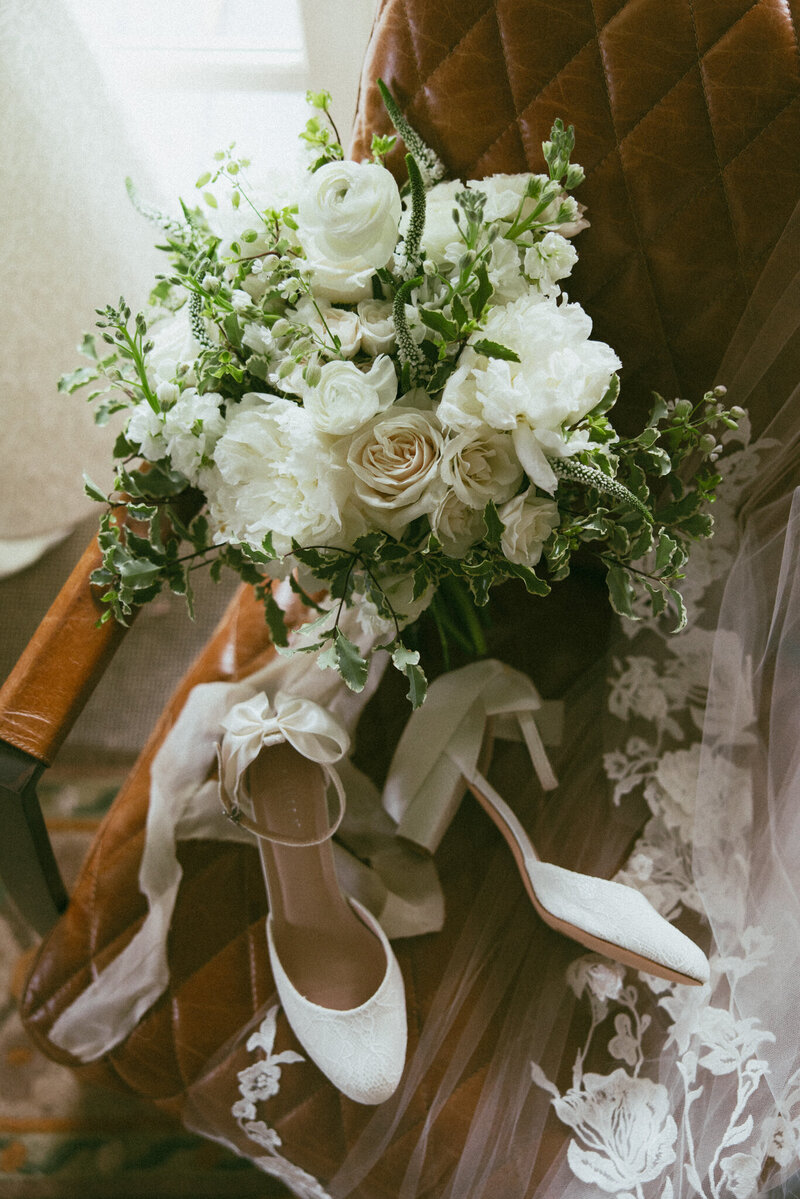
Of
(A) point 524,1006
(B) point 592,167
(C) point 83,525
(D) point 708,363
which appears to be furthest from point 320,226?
(C) point 83,525

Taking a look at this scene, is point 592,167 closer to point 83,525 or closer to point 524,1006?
point 524,1006

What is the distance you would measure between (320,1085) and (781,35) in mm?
1045

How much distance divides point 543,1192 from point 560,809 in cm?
34

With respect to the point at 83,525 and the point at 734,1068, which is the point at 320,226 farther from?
the point at 83,525

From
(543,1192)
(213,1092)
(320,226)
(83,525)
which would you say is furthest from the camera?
(83,525)

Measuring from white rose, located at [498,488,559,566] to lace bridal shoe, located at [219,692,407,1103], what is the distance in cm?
34

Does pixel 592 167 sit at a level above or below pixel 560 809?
above

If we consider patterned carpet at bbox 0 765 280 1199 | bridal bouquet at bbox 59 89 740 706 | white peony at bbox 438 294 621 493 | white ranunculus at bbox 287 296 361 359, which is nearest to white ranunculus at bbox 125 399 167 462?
bridal bouquet at bbox 59 89 740 706

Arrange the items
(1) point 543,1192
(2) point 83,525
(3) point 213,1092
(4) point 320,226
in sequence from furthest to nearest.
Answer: (2) point 83,525
(3) point 213,1092
(1) point 543,1192
(4) point 320,226

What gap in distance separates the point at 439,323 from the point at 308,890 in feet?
1.94

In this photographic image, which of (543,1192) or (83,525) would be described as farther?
(83,525)

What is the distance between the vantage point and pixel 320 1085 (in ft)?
2.66

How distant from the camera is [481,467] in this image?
1.92ft

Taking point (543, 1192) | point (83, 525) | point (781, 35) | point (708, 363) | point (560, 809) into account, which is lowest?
point (543, 1192)
